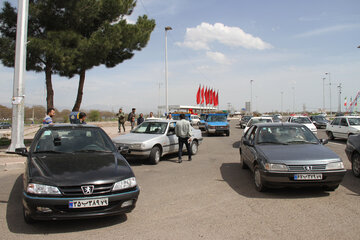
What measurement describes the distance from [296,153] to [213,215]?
2.36 metres

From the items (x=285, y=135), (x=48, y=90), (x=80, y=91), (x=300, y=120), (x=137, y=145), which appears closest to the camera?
(x=285, y=135)

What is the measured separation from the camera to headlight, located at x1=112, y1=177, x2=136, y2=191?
4177mm

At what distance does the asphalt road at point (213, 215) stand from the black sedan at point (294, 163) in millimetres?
321

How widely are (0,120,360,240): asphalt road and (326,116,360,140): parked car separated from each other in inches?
398

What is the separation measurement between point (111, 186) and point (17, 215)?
175 cm

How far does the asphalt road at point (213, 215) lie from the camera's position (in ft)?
12.8

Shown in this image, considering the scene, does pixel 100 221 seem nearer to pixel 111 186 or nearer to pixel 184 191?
pixel 111 186

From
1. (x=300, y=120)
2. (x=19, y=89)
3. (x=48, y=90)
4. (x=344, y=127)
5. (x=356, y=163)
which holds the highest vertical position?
(x=48, y=90)

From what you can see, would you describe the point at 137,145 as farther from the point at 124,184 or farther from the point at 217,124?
the point at 217,124

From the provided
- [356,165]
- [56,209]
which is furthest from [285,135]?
[56,209]

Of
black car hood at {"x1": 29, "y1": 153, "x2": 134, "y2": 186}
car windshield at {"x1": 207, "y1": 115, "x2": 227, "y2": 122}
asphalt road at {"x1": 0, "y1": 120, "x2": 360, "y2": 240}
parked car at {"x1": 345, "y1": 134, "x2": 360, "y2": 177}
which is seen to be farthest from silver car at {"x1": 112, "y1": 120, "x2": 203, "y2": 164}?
car windshield at {"x1": 207, "y1": 115, "x2": 227, "y2": 122}

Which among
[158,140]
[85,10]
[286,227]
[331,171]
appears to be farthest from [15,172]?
[85,10]

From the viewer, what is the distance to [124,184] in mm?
4273

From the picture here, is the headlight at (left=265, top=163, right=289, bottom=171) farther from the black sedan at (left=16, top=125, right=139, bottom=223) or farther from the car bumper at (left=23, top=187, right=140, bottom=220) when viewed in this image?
the car bumper at (left=23, top=187, right=140, bottom=220)
